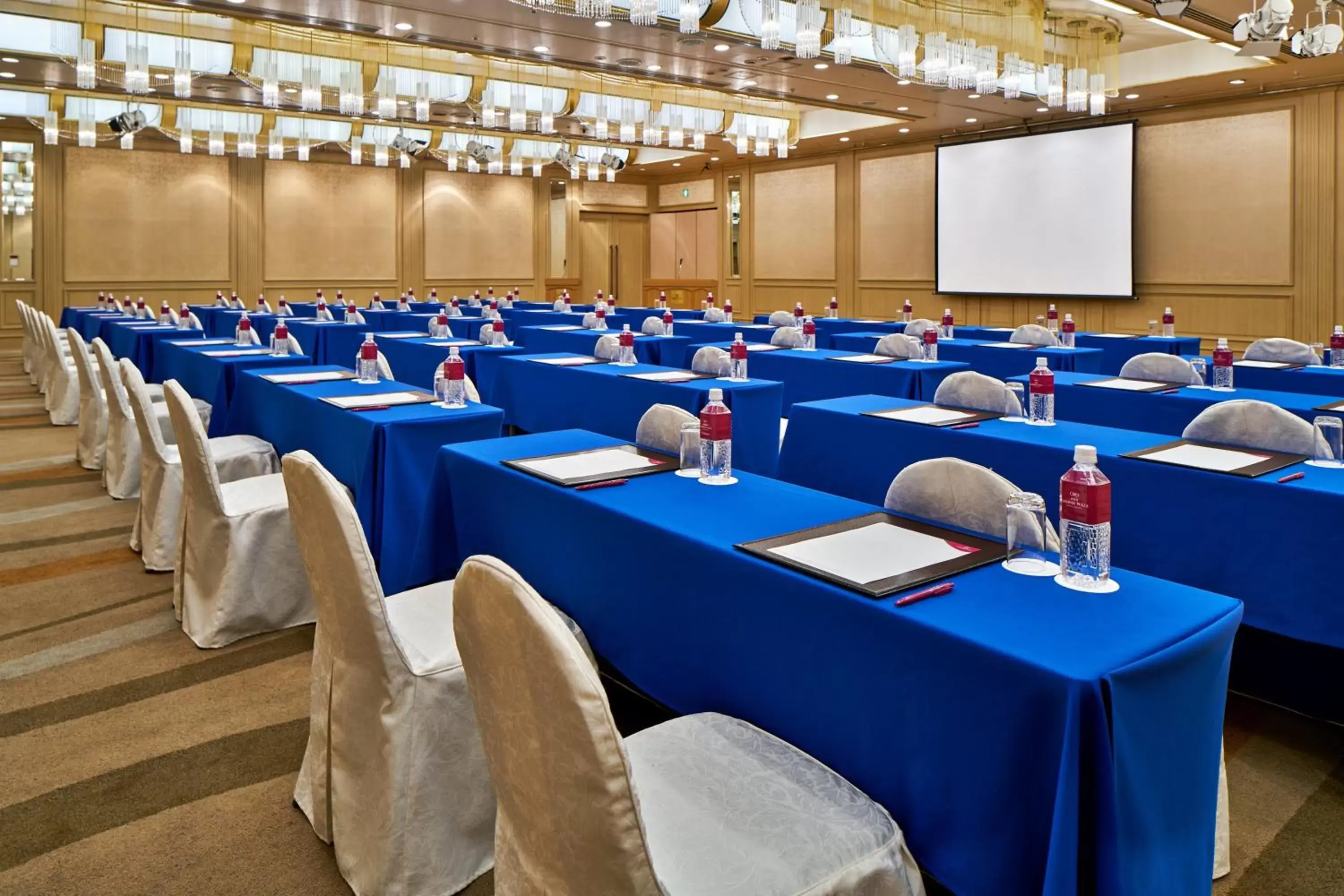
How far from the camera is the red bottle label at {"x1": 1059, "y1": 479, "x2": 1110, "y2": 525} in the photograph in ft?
5.84

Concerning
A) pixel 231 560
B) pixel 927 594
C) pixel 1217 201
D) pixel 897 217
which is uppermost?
pixel 897 217

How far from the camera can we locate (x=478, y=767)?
2225 mm

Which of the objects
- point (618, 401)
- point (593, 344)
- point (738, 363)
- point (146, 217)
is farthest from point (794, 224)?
point (618, 401)

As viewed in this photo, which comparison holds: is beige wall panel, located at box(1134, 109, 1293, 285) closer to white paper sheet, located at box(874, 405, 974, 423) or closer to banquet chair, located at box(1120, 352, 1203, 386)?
banquet chair, located at box(1120, 352, 1203, 386)

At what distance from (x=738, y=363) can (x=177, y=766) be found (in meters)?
3.46

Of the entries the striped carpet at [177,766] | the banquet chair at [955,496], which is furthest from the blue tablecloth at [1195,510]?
the banquet chair at [955,496]

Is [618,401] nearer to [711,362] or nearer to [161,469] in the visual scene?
[711,362]

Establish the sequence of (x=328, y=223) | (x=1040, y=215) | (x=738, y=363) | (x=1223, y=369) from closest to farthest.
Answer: (x=1223, y=369), (x=738, y=363), (x=1040, y=215), (x=328, y=223)

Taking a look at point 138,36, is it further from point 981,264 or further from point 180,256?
point 981,264

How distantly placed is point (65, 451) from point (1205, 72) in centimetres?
1108

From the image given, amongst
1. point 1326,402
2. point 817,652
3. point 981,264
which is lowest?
point 817,652

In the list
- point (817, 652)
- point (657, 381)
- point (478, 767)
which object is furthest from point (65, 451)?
point (817, 652)

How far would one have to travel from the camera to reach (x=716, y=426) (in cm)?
271

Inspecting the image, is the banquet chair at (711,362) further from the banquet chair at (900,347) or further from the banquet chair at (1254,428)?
the banquet chair at (1254,428)
